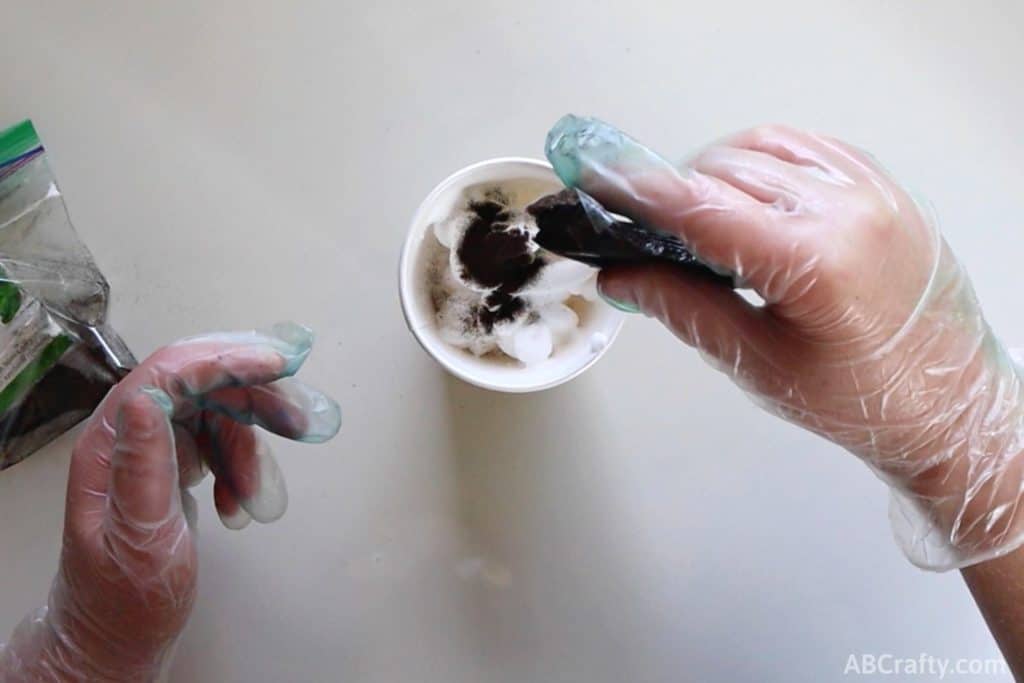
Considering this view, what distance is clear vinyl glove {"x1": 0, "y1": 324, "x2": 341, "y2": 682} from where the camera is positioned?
0.55 meters

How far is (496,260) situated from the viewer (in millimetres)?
623

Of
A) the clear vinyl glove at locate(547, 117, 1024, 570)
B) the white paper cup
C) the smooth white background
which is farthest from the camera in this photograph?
the smooth white background

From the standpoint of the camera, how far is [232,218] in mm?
727

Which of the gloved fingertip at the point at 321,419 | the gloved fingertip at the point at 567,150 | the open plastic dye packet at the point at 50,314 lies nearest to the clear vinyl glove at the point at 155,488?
the gloved fingertip at the point at 321,419

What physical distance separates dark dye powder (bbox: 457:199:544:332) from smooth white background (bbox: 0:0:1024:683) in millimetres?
115

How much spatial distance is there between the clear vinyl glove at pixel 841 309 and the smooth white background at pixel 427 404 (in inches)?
5.7

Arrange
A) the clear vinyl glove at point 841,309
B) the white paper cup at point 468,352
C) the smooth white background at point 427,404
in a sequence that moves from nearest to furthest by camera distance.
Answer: the clear vinyl glove at point 841,309 → the white paper cup at point 468,352 → the smooth white background at point 427,404

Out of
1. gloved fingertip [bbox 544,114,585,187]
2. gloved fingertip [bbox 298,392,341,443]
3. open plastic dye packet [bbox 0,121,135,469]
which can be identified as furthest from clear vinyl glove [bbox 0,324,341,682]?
gloved fingertip [bbox 544,114,585,187]

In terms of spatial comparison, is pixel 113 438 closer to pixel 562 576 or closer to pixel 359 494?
pixel 359 494

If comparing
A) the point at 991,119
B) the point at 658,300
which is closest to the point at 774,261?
the point at 658,300

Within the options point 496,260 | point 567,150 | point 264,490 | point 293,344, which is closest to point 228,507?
point 264,490

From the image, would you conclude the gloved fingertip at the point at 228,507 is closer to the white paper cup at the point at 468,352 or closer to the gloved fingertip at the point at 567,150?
the white paper cup at the point at 468,352

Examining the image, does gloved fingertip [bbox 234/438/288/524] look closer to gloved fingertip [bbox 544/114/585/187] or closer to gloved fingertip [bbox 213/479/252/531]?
gloved fingertip [bbox 213/479/252/531]

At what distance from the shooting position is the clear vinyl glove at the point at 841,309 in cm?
48
